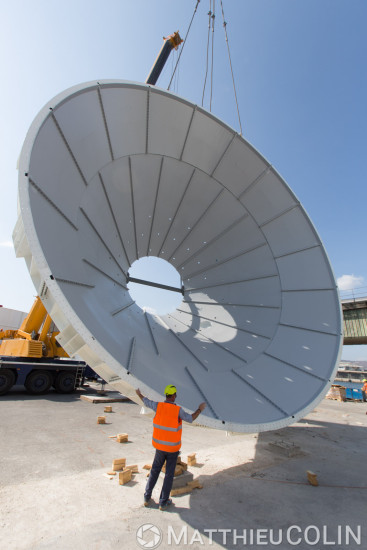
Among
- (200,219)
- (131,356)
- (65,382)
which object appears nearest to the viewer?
(131,356)

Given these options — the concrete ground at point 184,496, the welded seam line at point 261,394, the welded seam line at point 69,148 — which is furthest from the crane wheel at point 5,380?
the welded seam line at point 69,148

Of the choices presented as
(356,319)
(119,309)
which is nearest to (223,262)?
(119,309)

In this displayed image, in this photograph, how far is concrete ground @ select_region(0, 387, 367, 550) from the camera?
A: 2.53 meters

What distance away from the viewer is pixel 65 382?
37.6ft

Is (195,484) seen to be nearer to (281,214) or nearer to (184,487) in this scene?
(184,487)

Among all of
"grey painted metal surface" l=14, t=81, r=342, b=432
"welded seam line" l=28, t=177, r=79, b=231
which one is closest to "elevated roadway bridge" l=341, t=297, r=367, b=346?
"grey painted metal surface" l=14, t=81, r=342, b=432

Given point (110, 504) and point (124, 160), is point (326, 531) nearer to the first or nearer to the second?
point (110, 504)

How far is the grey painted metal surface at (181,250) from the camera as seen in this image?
2529mm

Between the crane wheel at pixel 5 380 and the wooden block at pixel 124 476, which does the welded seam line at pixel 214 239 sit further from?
the crane wheel at pixel 5 380

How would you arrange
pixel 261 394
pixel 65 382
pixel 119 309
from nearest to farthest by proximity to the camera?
pixel 261 394, pixel 119 309, pixel 65 382

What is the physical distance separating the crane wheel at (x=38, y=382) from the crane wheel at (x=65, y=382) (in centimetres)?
35

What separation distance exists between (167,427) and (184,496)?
106 cm

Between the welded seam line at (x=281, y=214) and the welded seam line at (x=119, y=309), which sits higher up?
the welded seam line at (x=281, y=214)

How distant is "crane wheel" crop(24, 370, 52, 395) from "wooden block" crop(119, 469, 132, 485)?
9034 millimetres
